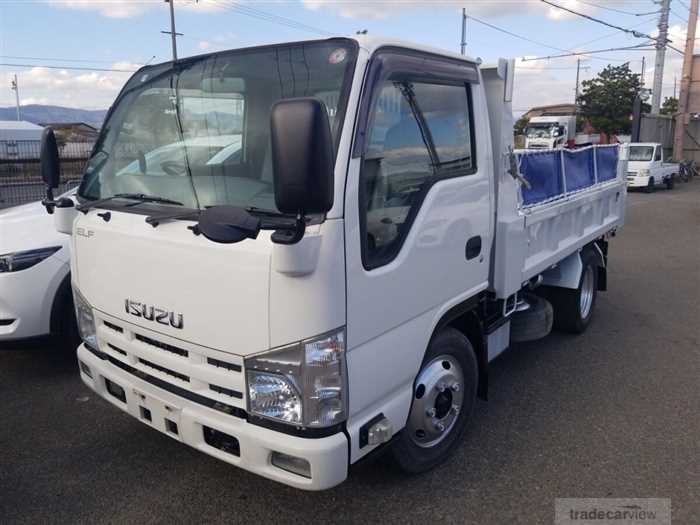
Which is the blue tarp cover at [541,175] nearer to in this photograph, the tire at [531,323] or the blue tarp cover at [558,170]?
the blue tarp cover at [558,170]

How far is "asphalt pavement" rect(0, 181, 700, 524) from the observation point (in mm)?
2836

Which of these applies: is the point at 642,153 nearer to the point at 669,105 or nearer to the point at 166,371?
the point at 166,371

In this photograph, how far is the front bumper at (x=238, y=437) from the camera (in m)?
2.24

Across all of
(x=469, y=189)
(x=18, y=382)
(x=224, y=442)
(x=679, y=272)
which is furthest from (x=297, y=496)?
(x=679, y=272)

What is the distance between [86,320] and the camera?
10.0ft

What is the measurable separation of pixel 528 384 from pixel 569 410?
0.47 metres

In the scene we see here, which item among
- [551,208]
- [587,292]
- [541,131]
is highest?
[541,131]

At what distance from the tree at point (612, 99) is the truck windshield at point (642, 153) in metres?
21.0

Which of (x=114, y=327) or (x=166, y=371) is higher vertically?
(x=114, y=327)

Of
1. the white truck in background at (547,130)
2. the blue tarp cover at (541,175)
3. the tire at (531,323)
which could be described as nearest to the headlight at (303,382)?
the blue tarp cover at (541,175)

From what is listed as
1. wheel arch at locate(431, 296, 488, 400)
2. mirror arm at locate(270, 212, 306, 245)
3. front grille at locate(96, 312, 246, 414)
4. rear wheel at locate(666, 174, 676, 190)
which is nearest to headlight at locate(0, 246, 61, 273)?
front grille at locate(96, 312, 246, 414)

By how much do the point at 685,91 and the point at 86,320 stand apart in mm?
32626

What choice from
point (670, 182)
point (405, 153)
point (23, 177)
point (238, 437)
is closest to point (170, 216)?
point (238, 437)

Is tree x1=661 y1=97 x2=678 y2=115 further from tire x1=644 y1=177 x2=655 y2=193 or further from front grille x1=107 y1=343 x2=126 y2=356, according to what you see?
front grille x1=107 y1=343 x2=126 y2=356
